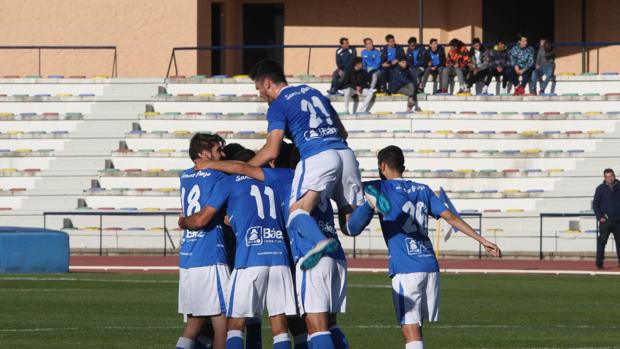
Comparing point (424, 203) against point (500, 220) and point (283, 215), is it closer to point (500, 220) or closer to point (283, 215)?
point (283, 215)

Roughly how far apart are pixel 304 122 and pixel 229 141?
26.0 m

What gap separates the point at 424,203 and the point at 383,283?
12724 millimetres

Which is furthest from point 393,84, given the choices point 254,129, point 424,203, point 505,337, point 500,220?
point 424,203

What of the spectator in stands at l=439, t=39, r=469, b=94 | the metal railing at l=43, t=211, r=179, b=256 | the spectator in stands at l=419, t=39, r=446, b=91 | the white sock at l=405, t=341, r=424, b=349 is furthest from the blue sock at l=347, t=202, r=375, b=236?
the spectator in stands at l=439, t=39, r=469, b=94

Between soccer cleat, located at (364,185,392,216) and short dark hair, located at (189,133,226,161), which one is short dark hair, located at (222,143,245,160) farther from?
soccer cleat, located at (364,185,392,216)

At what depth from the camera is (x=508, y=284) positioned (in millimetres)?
24188

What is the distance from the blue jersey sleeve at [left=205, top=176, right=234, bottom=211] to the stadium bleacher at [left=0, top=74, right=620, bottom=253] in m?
21.8

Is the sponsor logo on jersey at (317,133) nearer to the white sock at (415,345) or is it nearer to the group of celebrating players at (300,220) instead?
the group of celebrating players at (300,220)

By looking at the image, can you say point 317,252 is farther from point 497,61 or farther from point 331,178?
point 497,61

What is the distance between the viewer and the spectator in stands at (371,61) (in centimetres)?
3806

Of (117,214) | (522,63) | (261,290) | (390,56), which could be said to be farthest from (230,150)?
(522,63)

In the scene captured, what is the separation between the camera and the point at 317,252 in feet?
34.2

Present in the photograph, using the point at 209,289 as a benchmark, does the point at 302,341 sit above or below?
below

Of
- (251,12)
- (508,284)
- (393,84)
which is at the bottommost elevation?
(508,284)
